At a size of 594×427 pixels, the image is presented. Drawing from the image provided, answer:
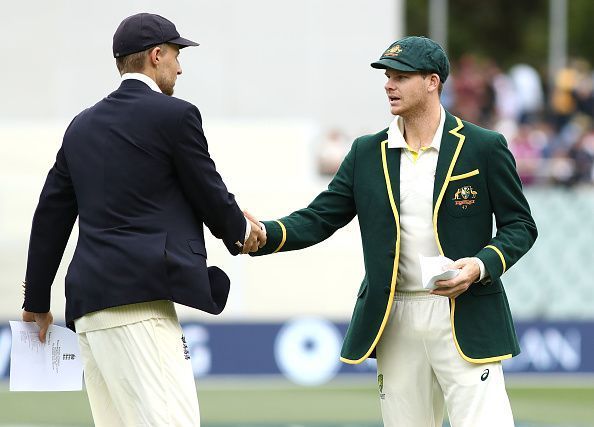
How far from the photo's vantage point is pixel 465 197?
6.22 m

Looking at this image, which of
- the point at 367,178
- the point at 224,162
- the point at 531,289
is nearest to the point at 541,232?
the point at 531,289

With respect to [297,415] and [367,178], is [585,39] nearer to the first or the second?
[297,415]

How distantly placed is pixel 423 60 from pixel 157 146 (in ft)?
4.11

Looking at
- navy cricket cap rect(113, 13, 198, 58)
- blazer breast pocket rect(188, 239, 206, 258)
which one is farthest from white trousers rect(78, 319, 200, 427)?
navy cricket cap rect(113, 13, 198, 58)

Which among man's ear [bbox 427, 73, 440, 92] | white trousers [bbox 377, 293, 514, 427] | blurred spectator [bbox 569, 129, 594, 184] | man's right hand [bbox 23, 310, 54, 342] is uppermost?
man's ear [bbox 427, 73, 440, 92]

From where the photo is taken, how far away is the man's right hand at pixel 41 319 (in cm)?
612

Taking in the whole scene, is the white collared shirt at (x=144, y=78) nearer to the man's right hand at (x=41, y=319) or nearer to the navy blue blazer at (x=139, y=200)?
the navy blue blazer at (x=139, y=200)

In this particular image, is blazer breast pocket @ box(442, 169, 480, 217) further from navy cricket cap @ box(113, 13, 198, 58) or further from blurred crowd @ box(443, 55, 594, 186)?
blurred crowd @ box(443, 55, 594, 186)

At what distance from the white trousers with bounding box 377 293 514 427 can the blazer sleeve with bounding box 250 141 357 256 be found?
55 cm

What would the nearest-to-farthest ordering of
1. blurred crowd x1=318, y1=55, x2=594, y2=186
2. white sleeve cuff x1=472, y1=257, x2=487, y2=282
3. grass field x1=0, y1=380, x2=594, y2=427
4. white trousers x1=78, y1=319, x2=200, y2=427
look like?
1. white trousers x1=78, y1=319, x2=200, y2=427
2. white sleeve cuff x1=472, y1=257, x2=487, y2=282
3. grass field x1=0, y1=380, x2=594, y2=427
4. blurred crowd x1=318, y1=55, x2=594, y2=186

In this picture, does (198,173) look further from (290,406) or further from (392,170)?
(290,406)

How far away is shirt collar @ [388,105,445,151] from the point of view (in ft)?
20.8

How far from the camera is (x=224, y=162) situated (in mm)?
17266

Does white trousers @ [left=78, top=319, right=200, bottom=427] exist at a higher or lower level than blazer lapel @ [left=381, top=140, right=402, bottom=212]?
lower
